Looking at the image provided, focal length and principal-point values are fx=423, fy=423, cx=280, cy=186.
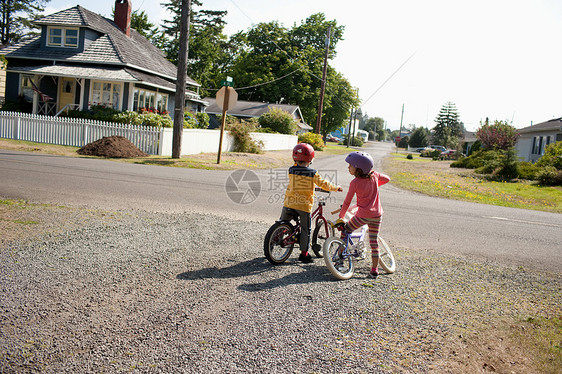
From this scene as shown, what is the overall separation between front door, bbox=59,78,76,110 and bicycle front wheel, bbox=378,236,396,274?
27.6 m

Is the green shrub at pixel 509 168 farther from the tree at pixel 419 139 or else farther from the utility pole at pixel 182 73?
the tree at pixel 419 139

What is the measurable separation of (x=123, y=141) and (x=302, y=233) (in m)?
14.7

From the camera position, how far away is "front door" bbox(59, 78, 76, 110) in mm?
27875

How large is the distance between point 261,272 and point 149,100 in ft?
89.8

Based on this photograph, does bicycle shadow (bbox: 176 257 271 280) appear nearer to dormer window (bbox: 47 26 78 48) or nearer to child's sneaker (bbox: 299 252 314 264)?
child's sneaker (bbox: 299 252 314 264)

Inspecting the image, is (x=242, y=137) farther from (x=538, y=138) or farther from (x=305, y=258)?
(x=538, y=138)

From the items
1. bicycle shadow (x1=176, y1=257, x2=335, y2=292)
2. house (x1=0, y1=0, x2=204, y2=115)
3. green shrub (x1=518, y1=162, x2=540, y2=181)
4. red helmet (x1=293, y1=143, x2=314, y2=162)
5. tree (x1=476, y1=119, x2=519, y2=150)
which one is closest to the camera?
bicycle shadow (x1=176, y1=257, x2=335, y2=292)

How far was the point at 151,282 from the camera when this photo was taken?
4.40 m

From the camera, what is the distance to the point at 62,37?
28.2m

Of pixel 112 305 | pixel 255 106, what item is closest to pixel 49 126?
pixel 112 305

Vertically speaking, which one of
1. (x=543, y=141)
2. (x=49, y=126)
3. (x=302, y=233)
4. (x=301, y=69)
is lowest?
(x=302, y=233)

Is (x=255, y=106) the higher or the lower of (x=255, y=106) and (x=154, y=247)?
the higher

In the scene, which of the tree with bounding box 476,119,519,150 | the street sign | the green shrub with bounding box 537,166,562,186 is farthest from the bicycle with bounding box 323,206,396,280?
the tree with bounding box 476,119,519,150

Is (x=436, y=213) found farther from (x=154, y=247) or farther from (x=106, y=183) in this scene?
(x=106, y=183)
